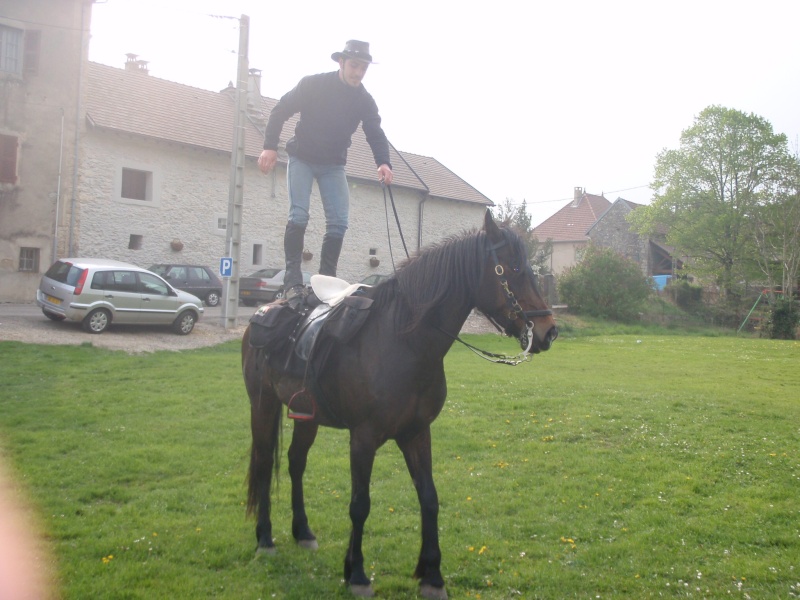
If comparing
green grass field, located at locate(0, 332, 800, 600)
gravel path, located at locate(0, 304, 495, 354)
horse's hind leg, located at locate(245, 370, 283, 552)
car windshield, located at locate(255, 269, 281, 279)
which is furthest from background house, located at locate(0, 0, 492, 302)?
horse's hind leg, located at locate(245, 370, 283, 552)

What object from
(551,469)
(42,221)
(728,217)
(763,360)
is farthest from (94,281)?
(728,217)

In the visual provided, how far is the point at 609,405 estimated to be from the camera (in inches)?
418

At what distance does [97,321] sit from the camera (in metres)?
17.5

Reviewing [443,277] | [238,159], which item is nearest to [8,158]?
[238,159]

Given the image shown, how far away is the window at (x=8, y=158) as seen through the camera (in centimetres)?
2389

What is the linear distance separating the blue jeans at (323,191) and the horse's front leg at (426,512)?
216cm

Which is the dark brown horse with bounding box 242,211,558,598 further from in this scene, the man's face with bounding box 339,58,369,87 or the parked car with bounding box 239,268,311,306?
the parked car with bounding box 239,268,311,306

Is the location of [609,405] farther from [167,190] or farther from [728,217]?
[728,217]

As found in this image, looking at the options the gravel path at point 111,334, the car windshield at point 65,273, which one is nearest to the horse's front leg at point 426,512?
the gravel path at point 111,334

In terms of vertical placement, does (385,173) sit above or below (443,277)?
above

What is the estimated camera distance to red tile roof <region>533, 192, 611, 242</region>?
58.5m

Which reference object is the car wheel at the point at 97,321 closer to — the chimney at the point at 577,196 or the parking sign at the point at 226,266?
the parking sign at the point at 226,266

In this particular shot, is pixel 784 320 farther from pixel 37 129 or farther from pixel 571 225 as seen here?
pixel 37 129

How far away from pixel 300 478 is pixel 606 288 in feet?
94.1
